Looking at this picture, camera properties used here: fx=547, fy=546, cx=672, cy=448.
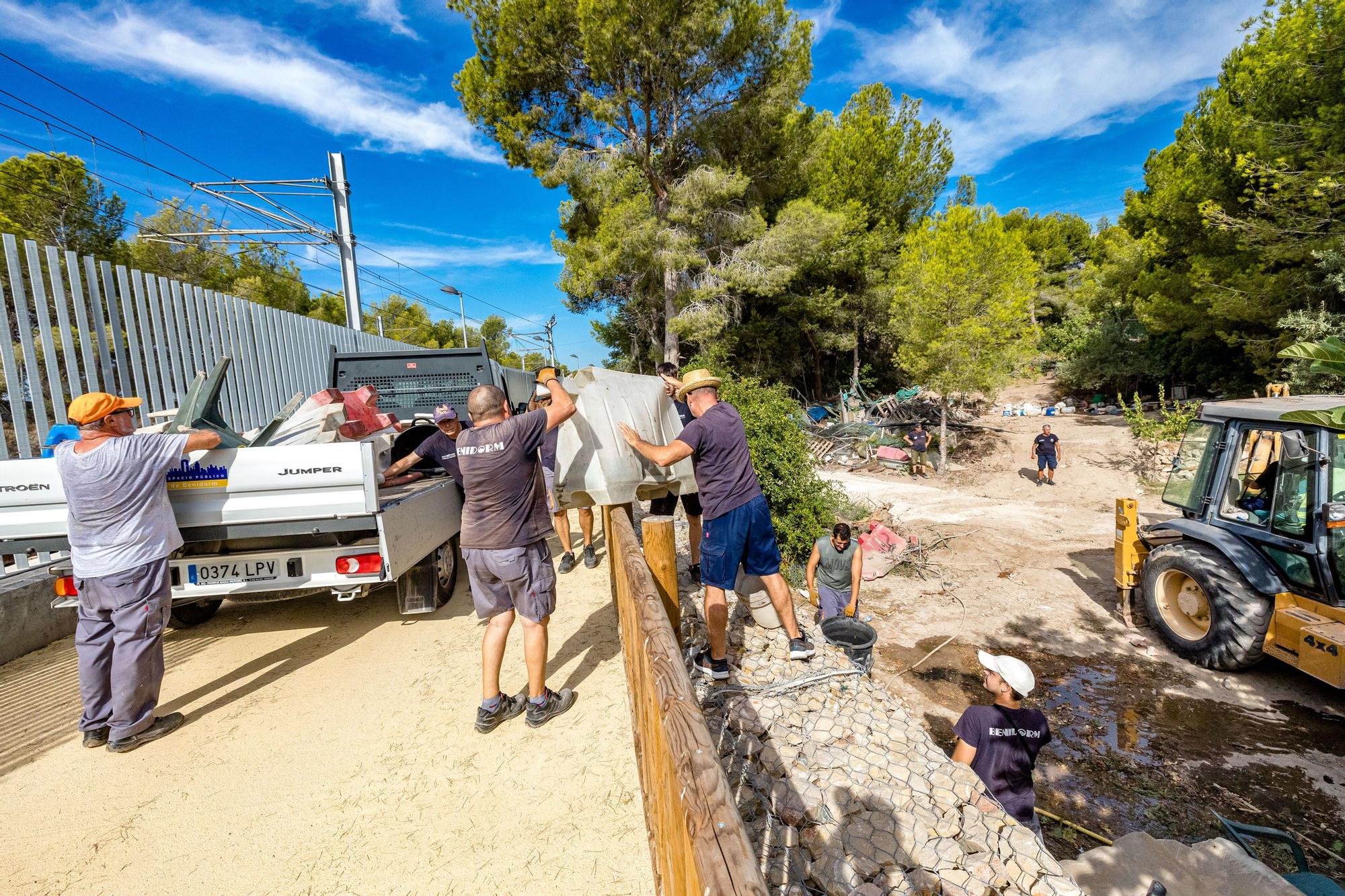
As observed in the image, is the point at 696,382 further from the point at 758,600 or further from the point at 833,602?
the point at 833,602

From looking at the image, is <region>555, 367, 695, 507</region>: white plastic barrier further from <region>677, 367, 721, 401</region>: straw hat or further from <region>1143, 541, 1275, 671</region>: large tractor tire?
<region>1143, 541, 1275, 671</region>: large tractor tire

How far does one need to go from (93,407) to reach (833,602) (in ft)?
17.9

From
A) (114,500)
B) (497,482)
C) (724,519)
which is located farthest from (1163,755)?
(114,500)

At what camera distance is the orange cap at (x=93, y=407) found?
2.80 m

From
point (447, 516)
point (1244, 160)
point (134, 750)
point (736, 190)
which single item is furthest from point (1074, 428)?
point (134, 750)

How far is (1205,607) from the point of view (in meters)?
5.01

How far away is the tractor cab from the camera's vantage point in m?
4.03

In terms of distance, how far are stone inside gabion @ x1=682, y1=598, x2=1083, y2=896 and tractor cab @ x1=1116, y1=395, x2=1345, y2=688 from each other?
324cm

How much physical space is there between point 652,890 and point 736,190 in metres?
15.5

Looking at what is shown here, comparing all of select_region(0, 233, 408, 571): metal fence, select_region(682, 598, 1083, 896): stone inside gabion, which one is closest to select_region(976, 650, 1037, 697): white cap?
select_region(682, 598, 1083, 896): stone inside gabion

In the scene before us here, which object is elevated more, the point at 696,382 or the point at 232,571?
the point at 696,382

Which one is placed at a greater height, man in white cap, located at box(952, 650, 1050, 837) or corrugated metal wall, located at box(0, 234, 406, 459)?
corrugated metal wall, located at box(0, 234, 406, 459)

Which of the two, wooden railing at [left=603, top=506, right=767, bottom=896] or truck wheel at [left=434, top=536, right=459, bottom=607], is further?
truck wheel at [left=434, top=536, right=459, bottom=607]

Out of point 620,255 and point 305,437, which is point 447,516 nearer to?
point 305,437
